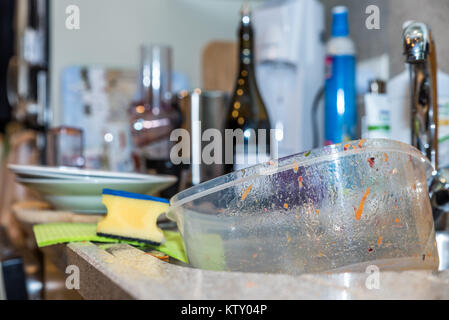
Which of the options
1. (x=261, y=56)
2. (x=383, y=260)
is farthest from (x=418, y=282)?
(x=261, y=56)

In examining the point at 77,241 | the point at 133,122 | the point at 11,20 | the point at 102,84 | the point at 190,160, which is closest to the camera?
the point at 77,241

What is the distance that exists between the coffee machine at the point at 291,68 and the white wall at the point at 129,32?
1.20 feet

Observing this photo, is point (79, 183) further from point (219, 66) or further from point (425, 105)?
point (219, 66)

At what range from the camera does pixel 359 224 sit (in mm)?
397

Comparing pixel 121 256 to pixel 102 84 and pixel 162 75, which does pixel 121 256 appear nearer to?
pixel 162 75

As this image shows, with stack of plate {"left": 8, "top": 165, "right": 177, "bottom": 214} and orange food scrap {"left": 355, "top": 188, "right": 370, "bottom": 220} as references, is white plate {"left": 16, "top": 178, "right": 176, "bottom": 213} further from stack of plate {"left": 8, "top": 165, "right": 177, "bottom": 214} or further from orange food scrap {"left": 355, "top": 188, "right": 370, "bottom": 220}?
orange food scrap {"left": 355, "top": 188, "right": 370, "bottom": 220}

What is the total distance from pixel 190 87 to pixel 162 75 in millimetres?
186

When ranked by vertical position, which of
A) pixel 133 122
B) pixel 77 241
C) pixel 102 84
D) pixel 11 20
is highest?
pixel 11 20

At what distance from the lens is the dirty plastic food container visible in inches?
15.7

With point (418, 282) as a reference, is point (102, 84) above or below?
above

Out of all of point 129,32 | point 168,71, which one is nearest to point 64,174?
point 168,71

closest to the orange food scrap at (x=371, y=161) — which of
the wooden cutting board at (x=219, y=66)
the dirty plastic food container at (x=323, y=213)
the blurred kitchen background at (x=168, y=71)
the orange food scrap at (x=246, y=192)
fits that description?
the dirty plastic food container at (x=323, y=213)

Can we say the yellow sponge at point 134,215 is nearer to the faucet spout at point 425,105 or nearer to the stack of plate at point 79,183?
the stack of plate at point 79,183

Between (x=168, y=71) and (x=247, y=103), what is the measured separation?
31cm
